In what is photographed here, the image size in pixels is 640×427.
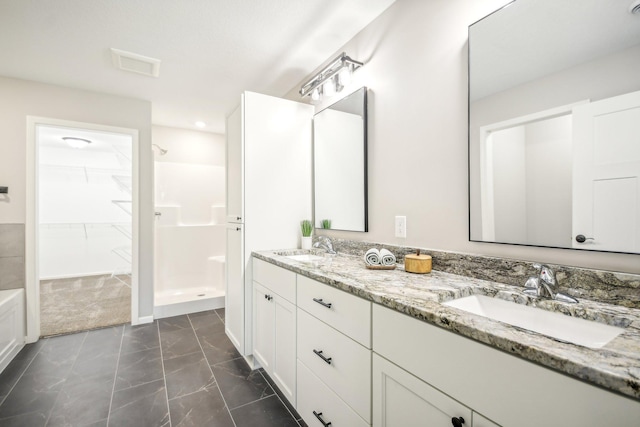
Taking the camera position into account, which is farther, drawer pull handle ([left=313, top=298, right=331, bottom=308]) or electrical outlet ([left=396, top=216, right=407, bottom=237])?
electrical outlet ([left=396, top=216, right=407, bottom=237])

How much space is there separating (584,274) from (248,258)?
1.91m

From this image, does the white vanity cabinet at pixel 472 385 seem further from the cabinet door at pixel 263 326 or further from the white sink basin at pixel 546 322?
the cabinet door at pixel 263 326

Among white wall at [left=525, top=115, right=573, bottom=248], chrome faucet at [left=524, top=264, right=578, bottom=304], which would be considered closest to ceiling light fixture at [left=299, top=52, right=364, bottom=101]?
white wall at [left=525, top=115, right=573, bottom=248]

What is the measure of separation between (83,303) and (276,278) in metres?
3.46

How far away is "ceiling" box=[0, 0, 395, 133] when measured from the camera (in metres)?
1.75

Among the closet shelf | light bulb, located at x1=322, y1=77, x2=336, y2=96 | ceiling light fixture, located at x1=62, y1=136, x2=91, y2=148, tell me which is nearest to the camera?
light bulb, located at x1=322, y1=77, x2=336, y2=96

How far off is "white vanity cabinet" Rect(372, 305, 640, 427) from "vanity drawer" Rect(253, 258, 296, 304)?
0.69 meters

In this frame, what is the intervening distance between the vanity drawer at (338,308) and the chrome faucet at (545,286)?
1.86ft

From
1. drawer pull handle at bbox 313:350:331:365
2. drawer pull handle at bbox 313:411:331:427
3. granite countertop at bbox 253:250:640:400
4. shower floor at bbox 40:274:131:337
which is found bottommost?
shower floor at bbox 40:274:131:337

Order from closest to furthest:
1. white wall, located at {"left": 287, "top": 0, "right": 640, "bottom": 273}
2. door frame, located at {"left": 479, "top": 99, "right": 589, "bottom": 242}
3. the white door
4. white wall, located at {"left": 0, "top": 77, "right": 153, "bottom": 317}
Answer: the white door → door frame, located at {"left": 479, "top": 99, "right": 589, "bottom": 242} → white wall, located at {"left": 287, "top": 0, "right": 640, "bottom": 273} → white wall, located at {"left": 0, "top": 77, "right": 153, "bottom": 317}

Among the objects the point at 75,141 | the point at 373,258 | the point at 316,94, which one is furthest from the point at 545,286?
the point at 75,141

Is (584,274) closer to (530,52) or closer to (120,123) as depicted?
(530,52)

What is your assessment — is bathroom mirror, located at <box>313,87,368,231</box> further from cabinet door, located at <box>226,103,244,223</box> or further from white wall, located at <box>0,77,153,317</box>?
white wall, located at <box>0,77,153,317</box>

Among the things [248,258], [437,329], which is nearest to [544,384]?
[437,329]
